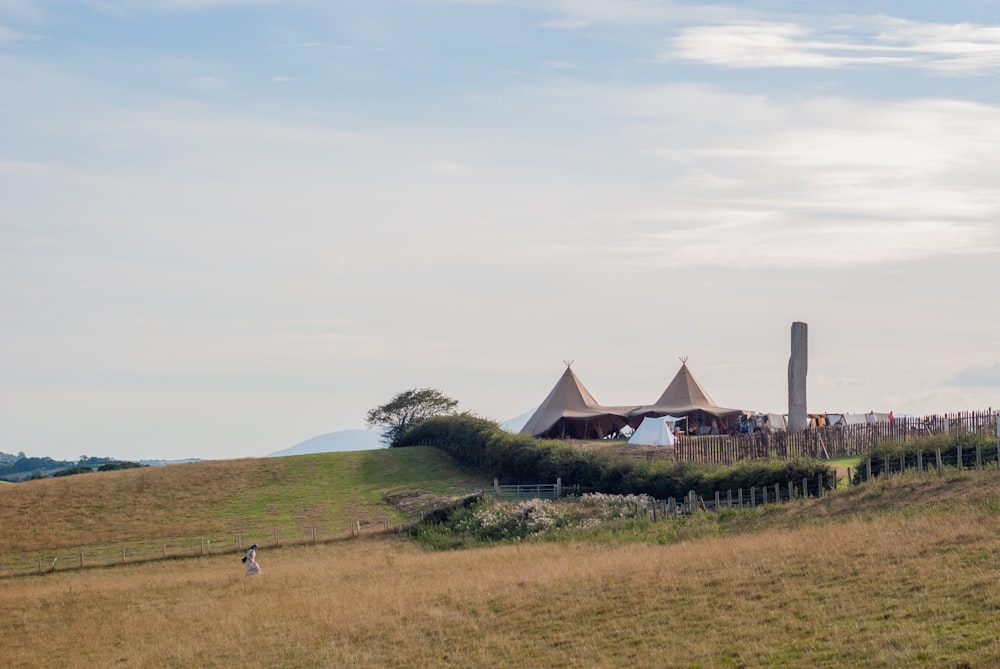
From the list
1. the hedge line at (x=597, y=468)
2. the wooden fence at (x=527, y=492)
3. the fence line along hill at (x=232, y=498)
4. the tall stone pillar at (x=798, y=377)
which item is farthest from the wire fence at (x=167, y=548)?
the tall stone pillar at (x=798, y=377)

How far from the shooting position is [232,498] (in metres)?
55.4

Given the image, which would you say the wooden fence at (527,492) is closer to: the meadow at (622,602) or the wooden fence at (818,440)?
the wooden fence at (818,440)

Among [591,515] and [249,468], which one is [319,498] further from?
[591,515]

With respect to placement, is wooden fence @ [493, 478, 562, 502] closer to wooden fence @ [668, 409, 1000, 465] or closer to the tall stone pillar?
wooden fence @ [668, 409, 1000, 465]

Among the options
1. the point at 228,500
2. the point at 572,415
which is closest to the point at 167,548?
the point at 228,500

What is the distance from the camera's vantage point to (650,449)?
2111 inches

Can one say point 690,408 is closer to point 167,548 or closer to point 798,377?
point 798,377

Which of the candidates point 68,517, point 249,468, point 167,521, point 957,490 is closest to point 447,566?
point 957,490

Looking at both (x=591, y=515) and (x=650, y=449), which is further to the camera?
(x=650, y=449)

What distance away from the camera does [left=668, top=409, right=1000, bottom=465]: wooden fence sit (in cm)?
4691

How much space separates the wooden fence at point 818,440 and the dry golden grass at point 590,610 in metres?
15.0

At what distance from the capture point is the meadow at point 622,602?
17.4 m

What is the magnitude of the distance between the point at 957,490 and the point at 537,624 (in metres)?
13.0

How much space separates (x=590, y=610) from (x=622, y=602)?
0.65 m
